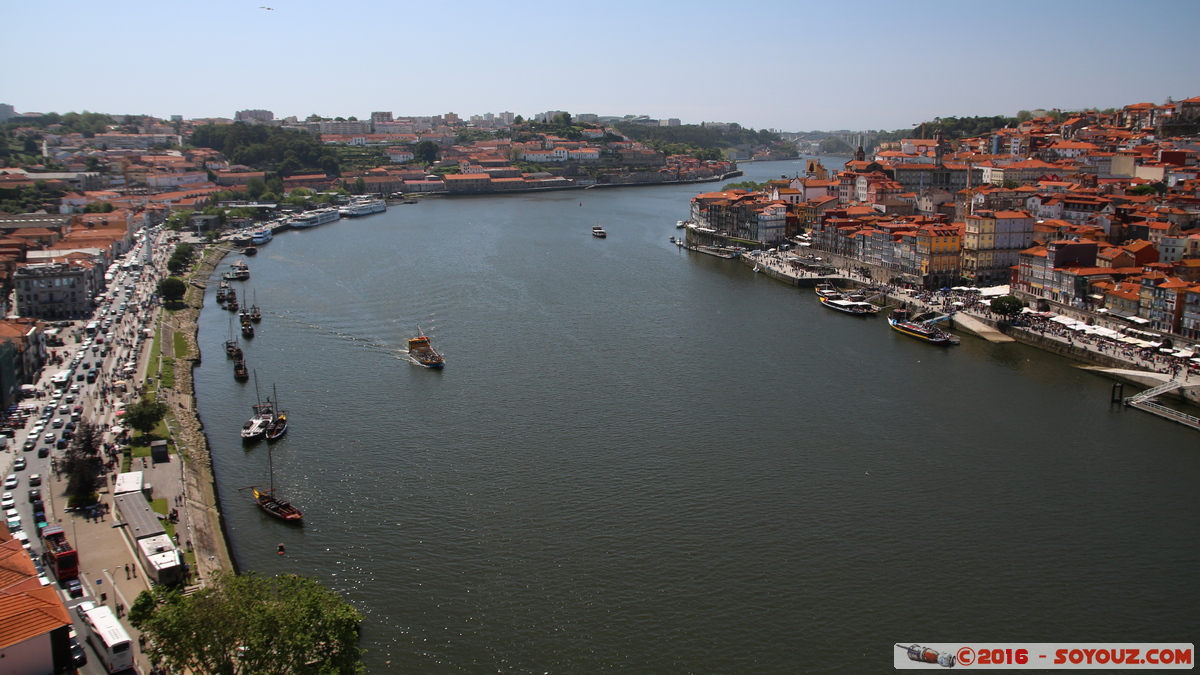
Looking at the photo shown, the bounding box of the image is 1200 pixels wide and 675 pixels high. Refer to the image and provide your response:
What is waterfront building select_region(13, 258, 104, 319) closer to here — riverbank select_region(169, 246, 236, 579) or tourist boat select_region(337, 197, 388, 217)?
riverbank select_region(169, 246, 236, 579)

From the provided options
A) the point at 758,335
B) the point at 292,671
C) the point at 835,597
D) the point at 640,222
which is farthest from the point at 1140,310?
the point at 640,222

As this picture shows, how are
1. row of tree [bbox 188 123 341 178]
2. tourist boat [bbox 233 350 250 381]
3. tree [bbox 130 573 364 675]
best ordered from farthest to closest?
row of tree [bbox 188 123 341 178] < tourist boat [bbox 233 350 250 381] < tree [bbox 130 573 364 675]

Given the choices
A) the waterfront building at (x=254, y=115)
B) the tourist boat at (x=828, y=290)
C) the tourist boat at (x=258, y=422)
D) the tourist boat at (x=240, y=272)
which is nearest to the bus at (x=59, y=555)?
the tourist boat at (x=258, y=422)

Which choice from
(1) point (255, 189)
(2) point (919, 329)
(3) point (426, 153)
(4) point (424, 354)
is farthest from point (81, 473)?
(3) point (426, 153)

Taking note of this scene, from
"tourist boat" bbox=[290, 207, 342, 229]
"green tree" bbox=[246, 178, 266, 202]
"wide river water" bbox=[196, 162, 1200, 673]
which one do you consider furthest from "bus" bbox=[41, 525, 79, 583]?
"green tree" bbox=[246, 178, 266, 202]

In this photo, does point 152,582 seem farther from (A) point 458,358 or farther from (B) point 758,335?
(B) point 758,335

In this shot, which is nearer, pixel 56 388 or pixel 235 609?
pixel 235 609
